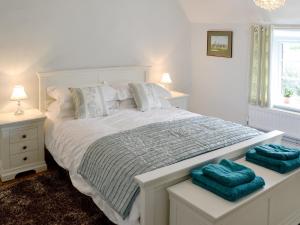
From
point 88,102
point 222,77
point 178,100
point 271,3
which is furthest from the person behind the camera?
point 222,77

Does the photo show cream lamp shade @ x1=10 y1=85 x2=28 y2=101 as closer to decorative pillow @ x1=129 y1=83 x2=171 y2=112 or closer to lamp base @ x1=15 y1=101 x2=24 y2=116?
lamp base @ x1=15 y1=101 x2=24 y2=116

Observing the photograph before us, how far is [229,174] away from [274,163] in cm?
49

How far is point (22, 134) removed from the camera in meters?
3.36

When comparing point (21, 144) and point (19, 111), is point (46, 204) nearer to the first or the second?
point (21, 144)

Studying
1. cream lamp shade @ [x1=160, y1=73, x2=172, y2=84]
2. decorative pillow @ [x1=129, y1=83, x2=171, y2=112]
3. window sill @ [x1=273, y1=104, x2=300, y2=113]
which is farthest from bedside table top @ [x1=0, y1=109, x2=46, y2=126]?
window sill @ [x1=273, y1=104, x2=300, y2=113]

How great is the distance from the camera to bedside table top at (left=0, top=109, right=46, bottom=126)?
3.27 metres

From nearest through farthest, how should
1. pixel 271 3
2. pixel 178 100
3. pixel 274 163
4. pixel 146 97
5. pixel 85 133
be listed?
pixel 274 163 < pixel 271 3 < pixel 85 133 < pixel 146 97 < pixel 178 100

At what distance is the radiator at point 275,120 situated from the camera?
3.91 m

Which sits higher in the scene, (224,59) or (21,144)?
(224,59)

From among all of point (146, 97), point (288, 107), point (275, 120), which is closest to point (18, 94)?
point (146, 97)

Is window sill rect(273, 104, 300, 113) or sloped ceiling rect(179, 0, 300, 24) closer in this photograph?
sloped ceiling rect(179, 0, 300, 24)

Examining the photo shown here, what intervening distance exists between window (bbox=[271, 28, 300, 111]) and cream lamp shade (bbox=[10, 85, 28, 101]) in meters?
3.07

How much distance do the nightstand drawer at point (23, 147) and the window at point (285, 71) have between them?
304 centimetres

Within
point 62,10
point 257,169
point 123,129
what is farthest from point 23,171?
point 257,169
